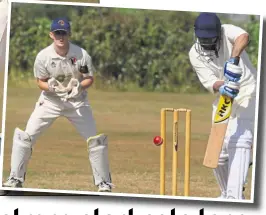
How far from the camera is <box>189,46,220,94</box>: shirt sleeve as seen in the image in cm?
1505

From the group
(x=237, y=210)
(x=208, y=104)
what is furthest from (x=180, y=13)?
(x=237, y=210)

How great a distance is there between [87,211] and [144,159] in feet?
2.17

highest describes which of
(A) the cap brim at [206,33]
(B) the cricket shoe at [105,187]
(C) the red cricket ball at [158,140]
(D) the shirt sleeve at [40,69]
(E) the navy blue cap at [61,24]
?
(E) the navy blue cap at [61,24]

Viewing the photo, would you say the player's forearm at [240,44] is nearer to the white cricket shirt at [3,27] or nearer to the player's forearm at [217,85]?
the player's forearm at [217,85]

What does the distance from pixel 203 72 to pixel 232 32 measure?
423 millimetres

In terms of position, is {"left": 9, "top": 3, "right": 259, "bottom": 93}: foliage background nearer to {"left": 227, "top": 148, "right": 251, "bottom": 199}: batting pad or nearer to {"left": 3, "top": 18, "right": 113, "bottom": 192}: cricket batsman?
{"left": 3, "top": 18, "right": 113, "bottom": 192}: cricket batsman

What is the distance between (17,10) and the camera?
15.2 metres

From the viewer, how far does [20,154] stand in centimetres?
1530

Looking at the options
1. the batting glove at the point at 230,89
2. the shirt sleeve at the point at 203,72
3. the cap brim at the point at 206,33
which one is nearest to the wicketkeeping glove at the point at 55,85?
the shirt sleeve at the point at 203,72

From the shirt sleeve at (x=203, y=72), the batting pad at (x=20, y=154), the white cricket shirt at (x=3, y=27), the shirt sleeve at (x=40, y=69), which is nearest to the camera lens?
the shirt sleeve at (x=203, y=72)

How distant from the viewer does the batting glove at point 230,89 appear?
1498 centimetres

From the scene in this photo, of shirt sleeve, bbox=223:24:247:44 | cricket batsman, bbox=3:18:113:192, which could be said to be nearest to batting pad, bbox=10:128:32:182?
cricket batsman, bbox=3:18:113:192

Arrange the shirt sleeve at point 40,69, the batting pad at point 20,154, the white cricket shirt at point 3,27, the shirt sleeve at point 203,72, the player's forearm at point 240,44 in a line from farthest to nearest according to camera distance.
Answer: the white cricket shirt at point 3,27 < the batting pad at point 20,154 < the shirt sleeve at point 40,69 < the shirt sleeve at point 203,72 < the player's forearm at point 240,44

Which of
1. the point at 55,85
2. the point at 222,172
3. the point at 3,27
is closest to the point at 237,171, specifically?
the point at 222,172
